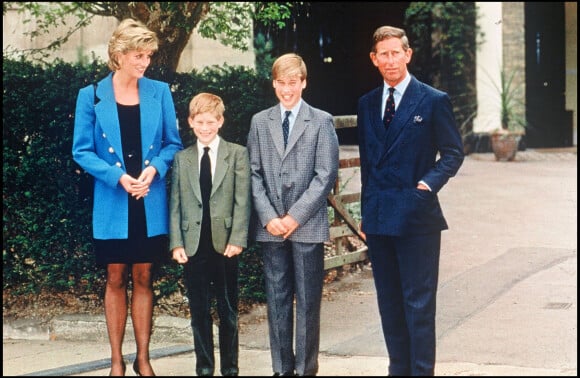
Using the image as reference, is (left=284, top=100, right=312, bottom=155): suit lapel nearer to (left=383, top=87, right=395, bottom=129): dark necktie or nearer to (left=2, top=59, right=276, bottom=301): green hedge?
(left=383, top=87, right=395, bottom=129): dark necktie

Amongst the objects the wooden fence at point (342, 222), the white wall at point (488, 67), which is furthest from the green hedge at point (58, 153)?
the white wall at point (488, 67)

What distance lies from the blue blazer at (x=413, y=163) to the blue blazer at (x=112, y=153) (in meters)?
1.20

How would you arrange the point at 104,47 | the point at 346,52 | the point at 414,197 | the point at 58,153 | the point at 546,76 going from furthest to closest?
the point at 546,76
the point at 346,52
the point at 104,47
the point at 58,153
the point at 414,197

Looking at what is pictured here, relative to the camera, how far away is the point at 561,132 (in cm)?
2022

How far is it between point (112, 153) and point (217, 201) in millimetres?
658

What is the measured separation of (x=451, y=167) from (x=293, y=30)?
11.8 m

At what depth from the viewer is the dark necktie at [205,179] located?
5.50 meters

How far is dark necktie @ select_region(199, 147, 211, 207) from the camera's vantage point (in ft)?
18.1

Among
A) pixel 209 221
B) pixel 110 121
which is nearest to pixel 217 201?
pixel 209 221

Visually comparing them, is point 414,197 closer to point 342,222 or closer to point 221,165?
point 221,165

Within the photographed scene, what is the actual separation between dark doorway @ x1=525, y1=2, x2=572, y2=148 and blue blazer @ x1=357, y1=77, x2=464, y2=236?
15.0 meters

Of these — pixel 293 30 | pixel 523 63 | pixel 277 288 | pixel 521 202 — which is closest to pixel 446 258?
pixel 521 202

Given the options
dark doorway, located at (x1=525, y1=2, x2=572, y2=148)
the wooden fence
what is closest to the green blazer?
the wooden fence

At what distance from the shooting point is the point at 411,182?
5.26 m
